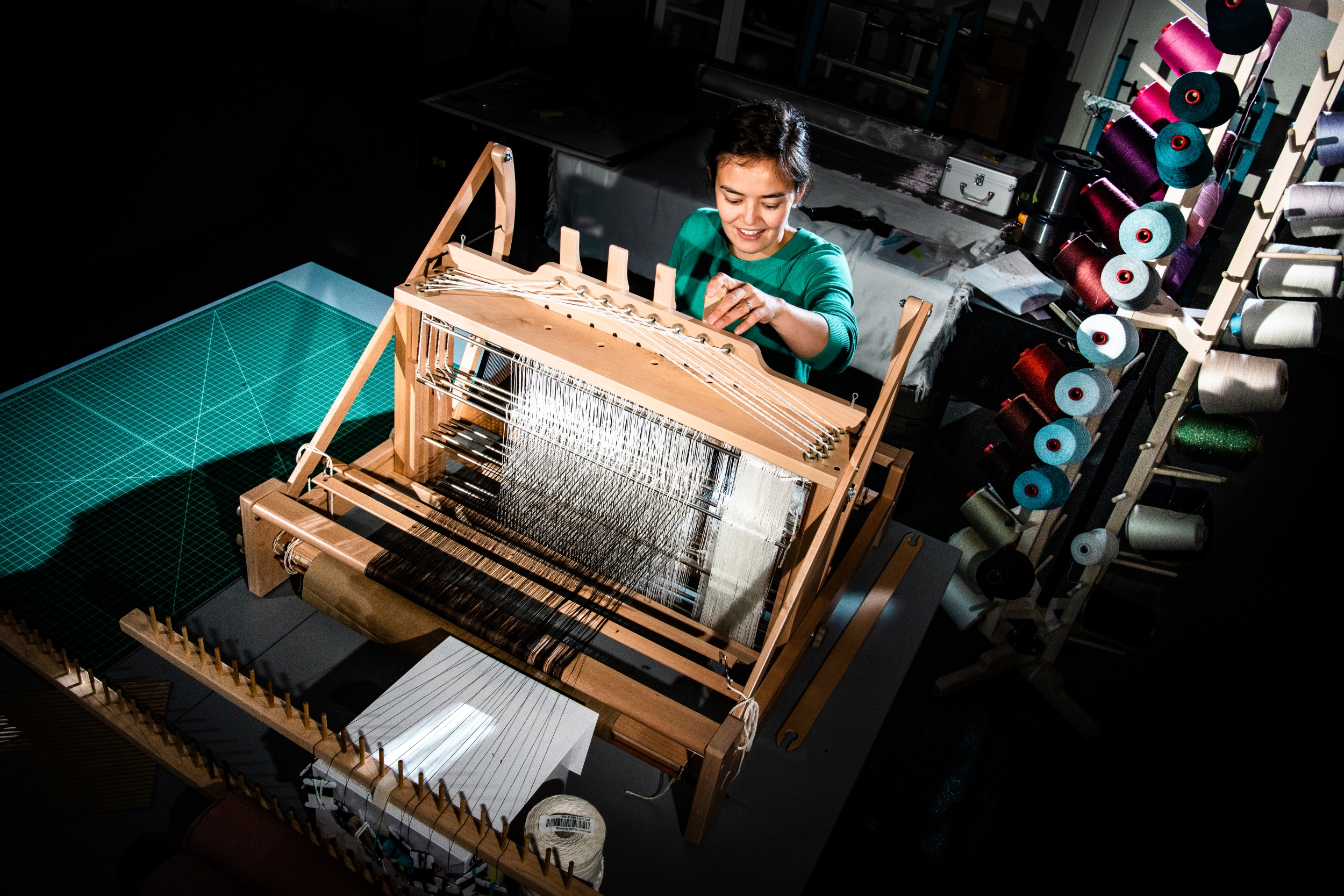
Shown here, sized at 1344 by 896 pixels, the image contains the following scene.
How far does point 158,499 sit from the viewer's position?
9.10ft

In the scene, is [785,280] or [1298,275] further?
[1298,275]

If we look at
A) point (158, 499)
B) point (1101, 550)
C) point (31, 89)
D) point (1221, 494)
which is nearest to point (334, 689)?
point (158, 499)

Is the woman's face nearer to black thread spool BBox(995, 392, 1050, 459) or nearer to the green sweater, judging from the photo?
the green sweater

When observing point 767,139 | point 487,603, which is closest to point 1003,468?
point 767,139

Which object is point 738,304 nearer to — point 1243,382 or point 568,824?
point 568,824

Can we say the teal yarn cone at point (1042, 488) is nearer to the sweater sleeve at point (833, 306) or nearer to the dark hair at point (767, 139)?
the sweater sleeve at point (833, 306)

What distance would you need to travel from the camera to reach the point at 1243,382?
2.57 metres

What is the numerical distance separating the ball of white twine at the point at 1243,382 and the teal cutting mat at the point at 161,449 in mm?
2414

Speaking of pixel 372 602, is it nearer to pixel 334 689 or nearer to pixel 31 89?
pixel 334 689

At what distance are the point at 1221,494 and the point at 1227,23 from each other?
Answer: 10.1 ft

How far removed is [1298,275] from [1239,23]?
74 cm

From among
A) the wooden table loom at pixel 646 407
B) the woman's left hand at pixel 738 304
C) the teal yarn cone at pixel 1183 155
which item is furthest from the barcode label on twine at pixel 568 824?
the teal yarn cone at pixel 1183 155

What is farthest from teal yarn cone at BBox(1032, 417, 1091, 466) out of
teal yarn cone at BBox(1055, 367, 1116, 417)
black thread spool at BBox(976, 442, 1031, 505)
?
black thread spool at BBox(976, 442, 1031, 505)

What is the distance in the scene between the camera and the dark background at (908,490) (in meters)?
3.09
